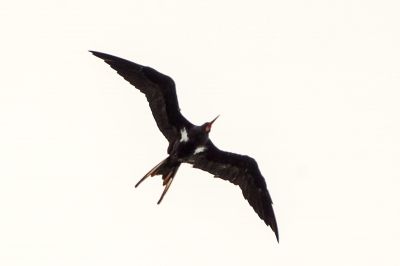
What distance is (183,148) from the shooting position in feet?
64.9

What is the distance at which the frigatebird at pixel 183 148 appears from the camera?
1964cm

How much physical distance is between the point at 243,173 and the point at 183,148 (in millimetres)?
1650

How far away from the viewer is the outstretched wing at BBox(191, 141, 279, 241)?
2055cm

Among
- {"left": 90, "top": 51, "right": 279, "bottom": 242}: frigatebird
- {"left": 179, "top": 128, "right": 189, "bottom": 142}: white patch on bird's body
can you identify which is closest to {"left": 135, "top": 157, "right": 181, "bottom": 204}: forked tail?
{"left": 90, "top": 51, "right": 279, "bottom": 242}: frigatebird

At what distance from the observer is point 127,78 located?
19.7m

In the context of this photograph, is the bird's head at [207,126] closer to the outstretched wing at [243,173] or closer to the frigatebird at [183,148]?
the frigatebird at [183,148]

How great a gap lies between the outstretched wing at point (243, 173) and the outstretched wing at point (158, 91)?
35.7 inches

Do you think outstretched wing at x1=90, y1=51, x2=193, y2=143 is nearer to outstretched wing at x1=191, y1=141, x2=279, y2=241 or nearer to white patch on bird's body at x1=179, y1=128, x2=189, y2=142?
white patch on bird's body at x1=179, y1=128, x2=189, y2=142

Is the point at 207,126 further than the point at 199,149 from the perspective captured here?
No

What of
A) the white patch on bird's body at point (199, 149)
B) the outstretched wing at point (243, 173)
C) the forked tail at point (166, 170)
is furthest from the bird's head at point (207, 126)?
the forked tail at point (166, 170)

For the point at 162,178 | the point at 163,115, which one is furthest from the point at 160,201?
the point at 163,115

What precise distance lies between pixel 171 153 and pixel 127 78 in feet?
5.75

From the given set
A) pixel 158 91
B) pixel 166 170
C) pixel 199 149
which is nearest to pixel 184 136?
pixel 199 149

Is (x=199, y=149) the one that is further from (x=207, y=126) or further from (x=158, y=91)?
(x=158, y=91)
